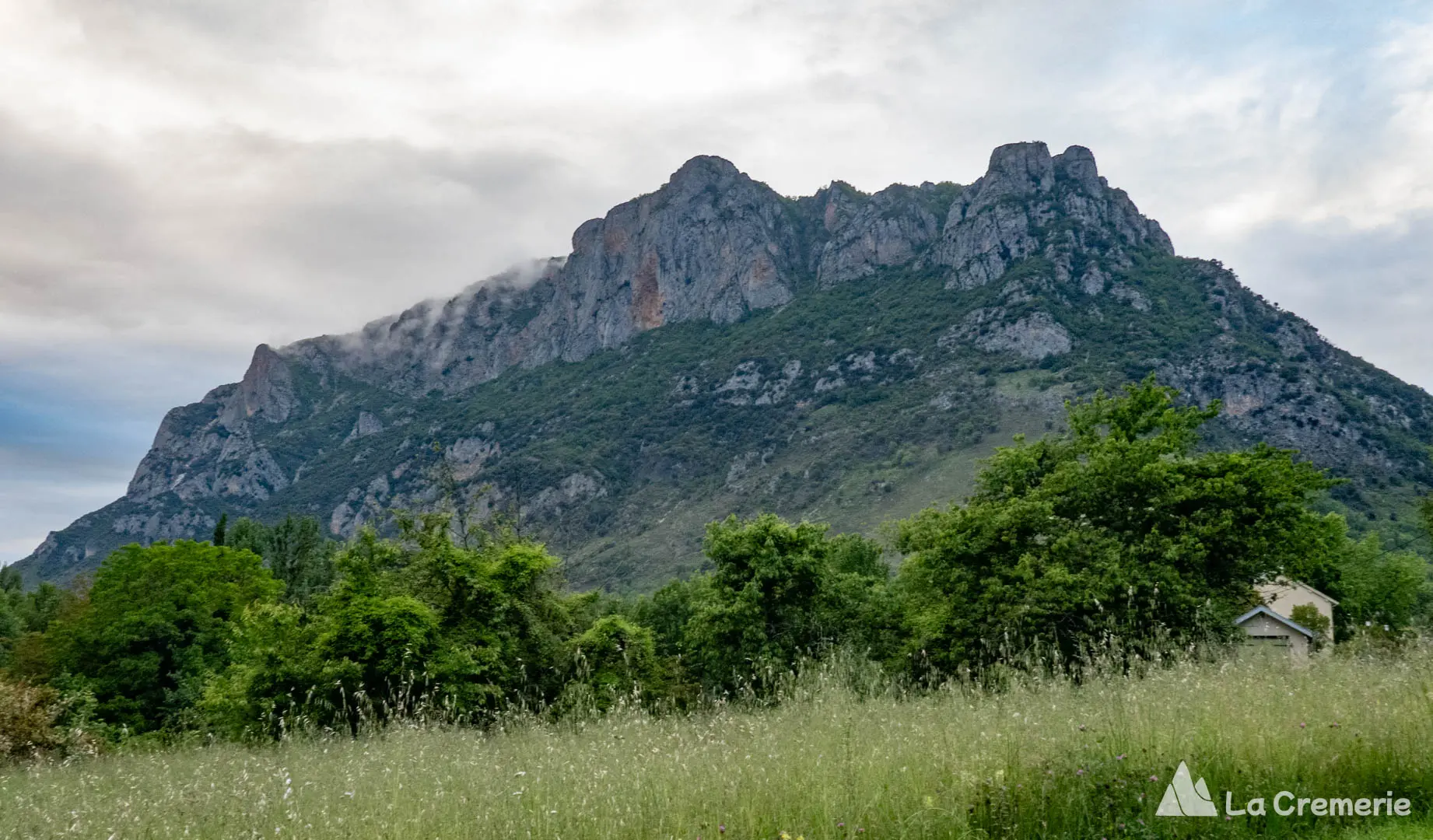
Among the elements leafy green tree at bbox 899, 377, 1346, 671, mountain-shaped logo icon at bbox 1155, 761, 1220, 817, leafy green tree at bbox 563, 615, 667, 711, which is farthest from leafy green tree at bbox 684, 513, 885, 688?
mountain-shaped logo icon at bbox 1155, 761, 1220, 817

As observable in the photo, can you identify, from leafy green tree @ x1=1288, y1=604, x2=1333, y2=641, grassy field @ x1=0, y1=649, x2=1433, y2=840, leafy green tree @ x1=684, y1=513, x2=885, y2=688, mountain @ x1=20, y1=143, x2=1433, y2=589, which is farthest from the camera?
mountain @ x1=20, y1=143, x2=1433, y2=589

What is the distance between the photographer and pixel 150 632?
33.9 m

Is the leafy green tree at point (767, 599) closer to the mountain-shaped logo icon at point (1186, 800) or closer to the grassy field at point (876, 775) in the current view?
the grassy field at point (876, 775)

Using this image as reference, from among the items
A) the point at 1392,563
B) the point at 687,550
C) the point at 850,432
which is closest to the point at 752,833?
the point at 1392,563

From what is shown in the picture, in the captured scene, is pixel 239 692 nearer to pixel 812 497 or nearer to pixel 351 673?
pixel 351 673

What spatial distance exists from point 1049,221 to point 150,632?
191 metres

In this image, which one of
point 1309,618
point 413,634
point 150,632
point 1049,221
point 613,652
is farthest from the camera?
point 1049,221

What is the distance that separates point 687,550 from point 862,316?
98362 mm

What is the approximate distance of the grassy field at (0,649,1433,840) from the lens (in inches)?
191

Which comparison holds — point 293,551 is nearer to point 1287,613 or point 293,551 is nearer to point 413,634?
point 413,634

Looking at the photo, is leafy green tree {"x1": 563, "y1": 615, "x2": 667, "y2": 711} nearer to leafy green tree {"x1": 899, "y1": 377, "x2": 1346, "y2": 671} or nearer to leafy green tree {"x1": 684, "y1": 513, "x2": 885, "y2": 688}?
leafy green tree {"x1": 684, "y1": 513, "x2": 885, "y2": 688}
